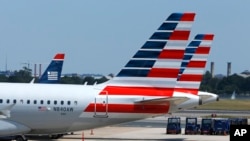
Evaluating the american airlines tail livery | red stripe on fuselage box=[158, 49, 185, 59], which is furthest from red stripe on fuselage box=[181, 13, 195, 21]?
red stripe on fuselage box=[158, 49, 185, 59]

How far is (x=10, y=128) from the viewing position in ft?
121

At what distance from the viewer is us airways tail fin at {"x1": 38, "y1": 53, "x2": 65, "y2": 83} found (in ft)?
191

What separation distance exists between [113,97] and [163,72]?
9.55ft

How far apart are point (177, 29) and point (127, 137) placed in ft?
28.1

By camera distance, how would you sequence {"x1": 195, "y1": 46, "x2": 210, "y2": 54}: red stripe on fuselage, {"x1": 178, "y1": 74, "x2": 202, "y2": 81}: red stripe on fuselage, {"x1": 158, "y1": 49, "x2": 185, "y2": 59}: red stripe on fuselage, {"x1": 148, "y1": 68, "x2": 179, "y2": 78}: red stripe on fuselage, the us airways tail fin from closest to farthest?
{"x1": 148, "y1": 68, "x2": 179, "y2": 78}: red stripe on fuselage < {"x1": 158, "y1": 49, "x2": 185, "y2": 59}: red stripe on fuselage < {"x1": 178, "y1": 74, "x2": 202, "y2": 81}: red stripe on fuselage < {"x1": 195, "y1": 46, "x2": 210, "y2": 54}: red stripe on fuselage < the us airways tail fin

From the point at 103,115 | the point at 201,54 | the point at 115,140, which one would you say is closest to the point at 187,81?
the point at 201,54

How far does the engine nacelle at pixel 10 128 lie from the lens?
36906 mm

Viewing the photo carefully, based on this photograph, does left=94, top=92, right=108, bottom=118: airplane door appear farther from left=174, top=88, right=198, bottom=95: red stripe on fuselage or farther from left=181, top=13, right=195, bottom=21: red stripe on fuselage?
left=174, top=88, right=198, bottom=95: red stripe on fuselage

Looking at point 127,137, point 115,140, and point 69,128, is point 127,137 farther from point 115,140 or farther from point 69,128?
point 69,128

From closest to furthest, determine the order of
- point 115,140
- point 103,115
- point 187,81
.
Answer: point 103,115
point 115,140
point 187,81

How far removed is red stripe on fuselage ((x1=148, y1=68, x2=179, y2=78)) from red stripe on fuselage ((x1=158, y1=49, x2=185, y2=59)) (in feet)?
2.20

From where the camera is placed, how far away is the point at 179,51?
125ft

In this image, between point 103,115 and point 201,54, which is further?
point 201,54

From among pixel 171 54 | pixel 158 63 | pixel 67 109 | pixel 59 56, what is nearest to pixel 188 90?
pixel 171 54
